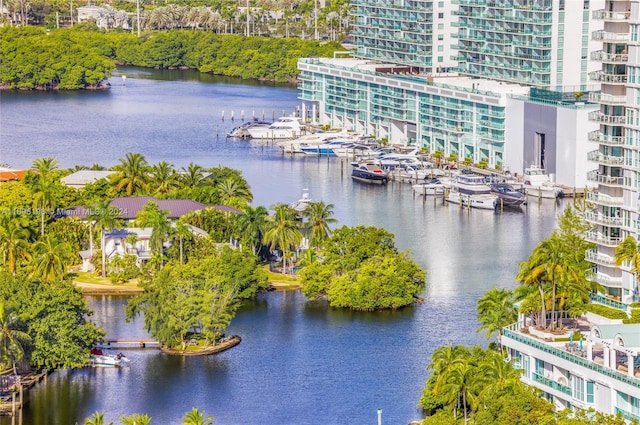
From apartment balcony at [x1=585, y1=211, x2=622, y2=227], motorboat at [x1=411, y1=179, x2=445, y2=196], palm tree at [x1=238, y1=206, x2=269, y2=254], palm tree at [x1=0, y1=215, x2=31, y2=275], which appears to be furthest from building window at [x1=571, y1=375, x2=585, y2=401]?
motorboat at [x1=411, y1=179, x2=445, y2=196]

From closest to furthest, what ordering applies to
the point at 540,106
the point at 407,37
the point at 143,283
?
the point at 143,283, the point at 540,106, the point at 407,37

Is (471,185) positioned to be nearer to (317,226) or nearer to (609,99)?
(317,226)

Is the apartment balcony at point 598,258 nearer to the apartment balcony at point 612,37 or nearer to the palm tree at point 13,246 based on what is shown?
the apartment balcony at point 612,37

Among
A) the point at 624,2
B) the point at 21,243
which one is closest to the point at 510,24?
the point at 21,243

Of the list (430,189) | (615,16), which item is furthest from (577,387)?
(430,189)

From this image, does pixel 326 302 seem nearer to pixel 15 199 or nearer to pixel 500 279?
pixel 500 279

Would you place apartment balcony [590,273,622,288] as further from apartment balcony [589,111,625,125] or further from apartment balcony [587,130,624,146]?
apartment balcony [589,111,625,125]

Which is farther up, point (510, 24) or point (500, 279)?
point (510, 24)
